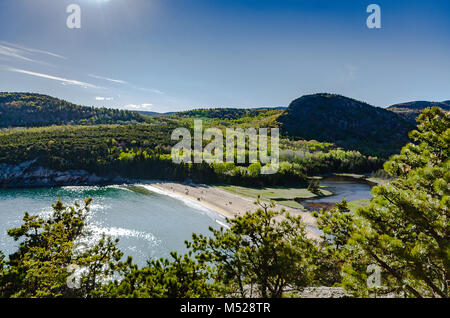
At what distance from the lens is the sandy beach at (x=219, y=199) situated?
54.2 metres

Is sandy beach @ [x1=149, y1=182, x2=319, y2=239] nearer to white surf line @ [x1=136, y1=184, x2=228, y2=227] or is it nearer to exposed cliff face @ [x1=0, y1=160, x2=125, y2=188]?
white surf line @ [x1=136, y1=184, x2=228, y2=227]

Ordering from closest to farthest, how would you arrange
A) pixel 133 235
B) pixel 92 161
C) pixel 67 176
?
1. pixel 133 235
2. pixel 67 176
3. pixel 92 161

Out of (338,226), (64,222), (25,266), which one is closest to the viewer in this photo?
(338,226)

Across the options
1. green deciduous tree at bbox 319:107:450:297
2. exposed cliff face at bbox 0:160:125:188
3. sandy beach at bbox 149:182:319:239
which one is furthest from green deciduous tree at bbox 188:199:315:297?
exposed cliff face at bbox 0:160:125:188

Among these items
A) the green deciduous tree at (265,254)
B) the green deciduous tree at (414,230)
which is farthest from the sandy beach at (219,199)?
the green deciduous tree at (414,230)

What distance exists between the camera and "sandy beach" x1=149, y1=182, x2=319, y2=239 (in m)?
54.2

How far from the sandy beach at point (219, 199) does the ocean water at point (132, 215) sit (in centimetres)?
307

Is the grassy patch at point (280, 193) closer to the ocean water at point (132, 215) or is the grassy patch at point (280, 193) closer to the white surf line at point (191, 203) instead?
the white surf line at point (191, 203)

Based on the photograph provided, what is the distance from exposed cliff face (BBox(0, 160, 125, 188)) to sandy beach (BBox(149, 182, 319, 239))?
2893 cm

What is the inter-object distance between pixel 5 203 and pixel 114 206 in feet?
108

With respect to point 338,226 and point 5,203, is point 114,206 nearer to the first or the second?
point 5,203
